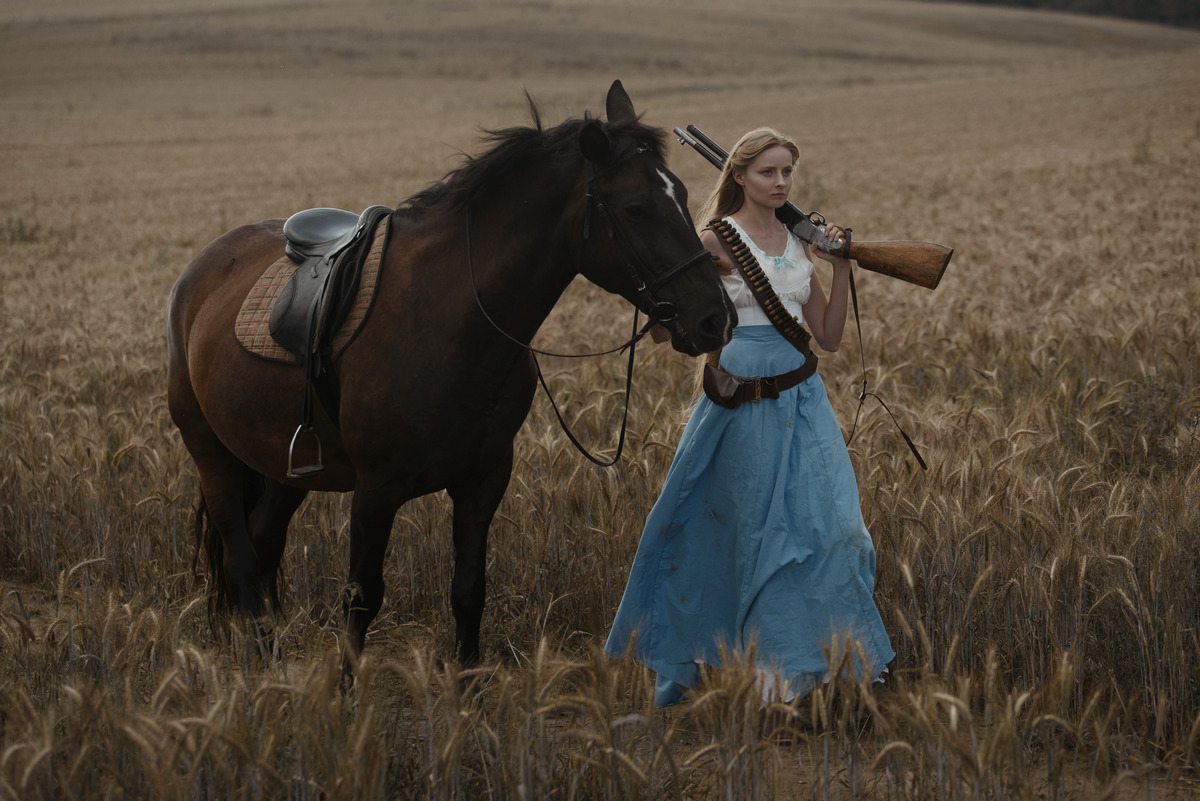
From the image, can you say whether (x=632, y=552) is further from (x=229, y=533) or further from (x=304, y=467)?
(x=229, y=533)

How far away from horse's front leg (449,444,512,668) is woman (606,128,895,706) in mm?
560

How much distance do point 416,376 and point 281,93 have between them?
5752 cm

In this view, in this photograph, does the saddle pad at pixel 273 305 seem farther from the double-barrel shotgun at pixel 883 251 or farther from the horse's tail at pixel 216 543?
the double-barrel shotgun at pixel 883 251

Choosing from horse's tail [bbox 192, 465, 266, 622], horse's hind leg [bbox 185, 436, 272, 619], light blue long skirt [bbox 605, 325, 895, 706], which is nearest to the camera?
light blue long skirt [bbox 605, 325, 895, 706]

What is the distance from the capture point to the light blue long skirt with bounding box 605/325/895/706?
3.64 meters

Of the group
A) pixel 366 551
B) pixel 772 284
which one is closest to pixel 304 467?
pixel 366 551

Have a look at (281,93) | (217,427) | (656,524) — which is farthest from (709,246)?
(281,93)

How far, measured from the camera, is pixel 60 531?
18.1ft

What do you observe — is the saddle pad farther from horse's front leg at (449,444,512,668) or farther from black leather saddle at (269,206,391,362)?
horse's front leg at (449,444,512,668)

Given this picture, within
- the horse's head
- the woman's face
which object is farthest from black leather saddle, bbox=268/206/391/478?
the woman's face

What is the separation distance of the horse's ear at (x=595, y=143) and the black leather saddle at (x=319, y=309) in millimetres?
1076

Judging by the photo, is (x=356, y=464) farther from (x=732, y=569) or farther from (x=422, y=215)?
(x=732, y=569)

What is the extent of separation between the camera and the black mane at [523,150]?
3.38 meters

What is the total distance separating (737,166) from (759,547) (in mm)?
1399
